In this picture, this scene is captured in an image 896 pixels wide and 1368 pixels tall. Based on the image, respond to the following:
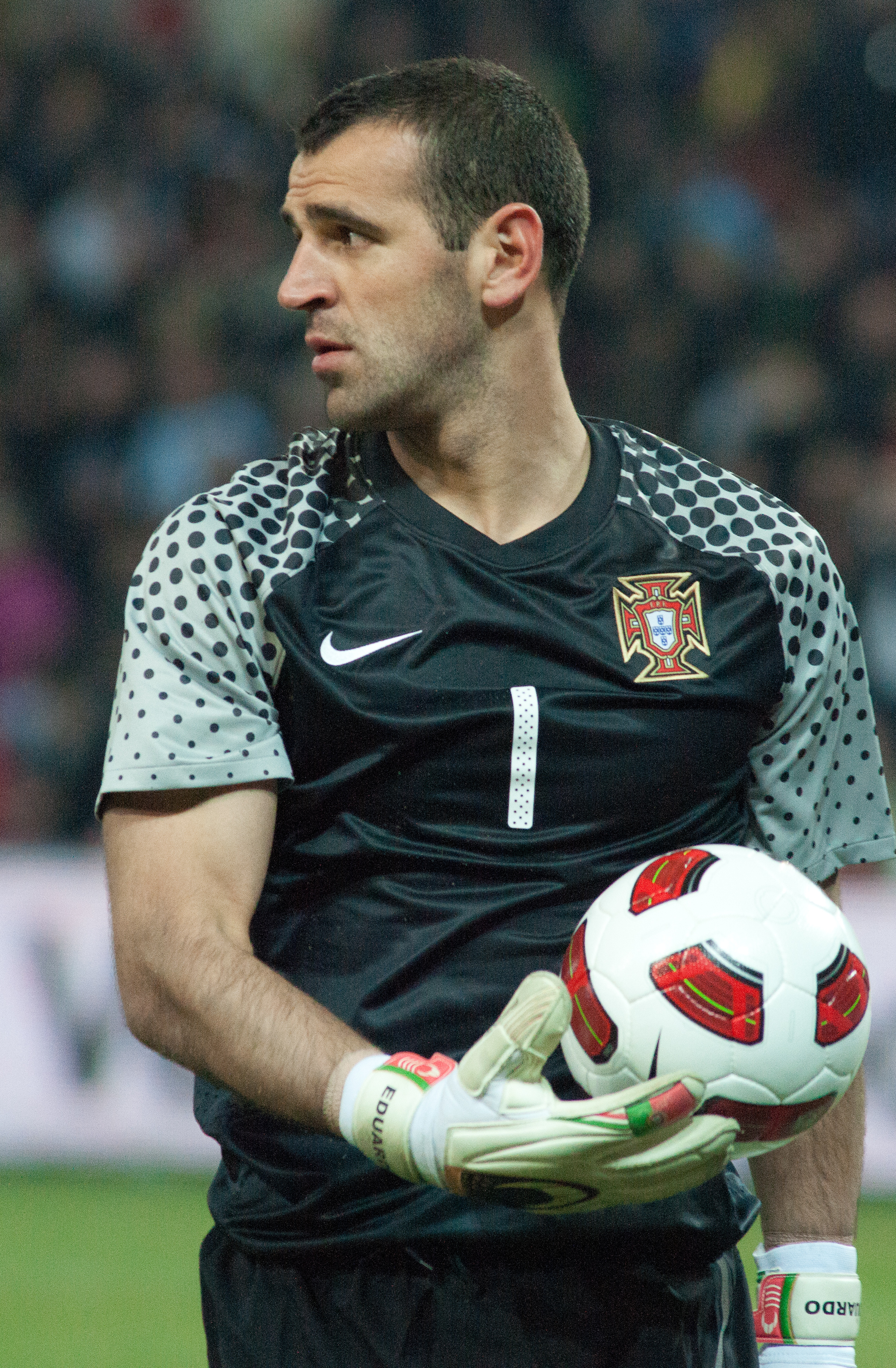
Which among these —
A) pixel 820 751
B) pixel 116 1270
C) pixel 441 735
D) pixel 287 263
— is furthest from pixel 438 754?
pixel 287 263

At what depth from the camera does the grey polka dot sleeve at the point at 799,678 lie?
2398mm

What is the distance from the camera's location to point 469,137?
95.1 inches

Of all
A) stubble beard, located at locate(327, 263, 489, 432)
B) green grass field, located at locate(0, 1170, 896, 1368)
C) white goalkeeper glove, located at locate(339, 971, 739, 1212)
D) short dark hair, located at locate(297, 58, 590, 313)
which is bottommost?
green grass field, located at locate(0, 1170, 896, 1368)

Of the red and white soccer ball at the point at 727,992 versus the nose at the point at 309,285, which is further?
the nose at the point at 309,285

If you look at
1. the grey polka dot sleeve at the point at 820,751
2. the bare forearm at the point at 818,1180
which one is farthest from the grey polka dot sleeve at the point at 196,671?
the bare forearm at the point at 818,1180

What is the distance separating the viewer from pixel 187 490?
7492 mm

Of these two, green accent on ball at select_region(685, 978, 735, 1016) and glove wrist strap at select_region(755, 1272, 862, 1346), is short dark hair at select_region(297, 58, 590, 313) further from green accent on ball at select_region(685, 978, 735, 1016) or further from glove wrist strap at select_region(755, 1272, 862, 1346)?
glove wrist strap at select_region(755, 1272, 862, 1346)

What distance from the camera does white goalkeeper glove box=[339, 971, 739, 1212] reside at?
178 cm

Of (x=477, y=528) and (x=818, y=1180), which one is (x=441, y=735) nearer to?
(x=477, y=528)

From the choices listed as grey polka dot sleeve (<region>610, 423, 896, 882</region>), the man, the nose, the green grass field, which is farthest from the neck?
the green grass field

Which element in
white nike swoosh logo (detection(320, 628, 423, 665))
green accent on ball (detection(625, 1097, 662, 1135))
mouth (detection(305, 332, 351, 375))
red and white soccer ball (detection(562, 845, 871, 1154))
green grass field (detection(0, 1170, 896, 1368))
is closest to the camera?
green accent on ball (detection(625, 1097, 662, 1135))

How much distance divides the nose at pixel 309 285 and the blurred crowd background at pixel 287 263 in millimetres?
4708

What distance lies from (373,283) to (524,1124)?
1140 millimetres

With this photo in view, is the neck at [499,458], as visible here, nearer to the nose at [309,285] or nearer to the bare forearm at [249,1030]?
the nose at [309,285]
